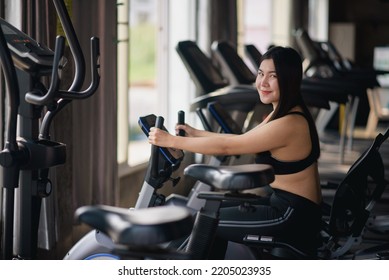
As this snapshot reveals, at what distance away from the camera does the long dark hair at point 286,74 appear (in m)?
2.46

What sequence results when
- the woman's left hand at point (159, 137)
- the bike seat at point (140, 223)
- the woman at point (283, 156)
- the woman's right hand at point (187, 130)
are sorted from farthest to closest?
the woman's right hand at point (187, 130), the woman at point (283, 156), the woman's left hand at point (159, 137), the bike seat at point (140, 223)

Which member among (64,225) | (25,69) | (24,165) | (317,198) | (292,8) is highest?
(292,8)

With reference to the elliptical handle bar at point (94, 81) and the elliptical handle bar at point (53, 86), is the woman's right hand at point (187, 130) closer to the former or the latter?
the elliptical handle bar at point (94, 81)

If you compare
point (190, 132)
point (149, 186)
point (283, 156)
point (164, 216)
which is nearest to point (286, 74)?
point (283, 156)

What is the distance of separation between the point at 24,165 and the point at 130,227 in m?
0.76

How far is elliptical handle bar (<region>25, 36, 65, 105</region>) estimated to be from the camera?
79.6 inches

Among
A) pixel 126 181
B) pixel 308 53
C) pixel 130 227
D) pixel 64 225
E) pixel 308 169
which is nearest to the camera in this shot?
pixel 130 227

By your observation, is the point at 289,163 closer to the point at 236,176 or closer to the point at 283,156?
the point at 283,156

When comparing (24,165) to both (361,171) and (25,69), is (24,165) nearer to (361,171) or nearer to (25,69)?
(25,69)

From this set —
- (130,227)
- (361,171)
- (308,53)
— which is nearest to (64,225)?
(361,171)

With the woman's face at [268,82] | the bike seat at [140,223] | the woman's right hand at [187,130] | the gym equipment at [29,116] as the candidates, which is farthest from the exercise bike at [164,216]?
the woman's face at [268,82]

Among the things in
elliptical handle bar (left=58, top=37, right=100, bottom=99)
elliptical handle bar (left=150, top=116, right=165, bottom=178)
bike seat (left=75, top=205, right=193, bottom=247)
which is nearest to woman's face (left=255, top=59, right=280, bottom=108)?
elliptical handle bar (left=150, top=116, right=165, bottom=178)

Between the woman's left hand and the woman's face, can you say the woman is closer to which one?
the woman's face

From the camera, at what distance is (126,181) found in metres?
4.06
